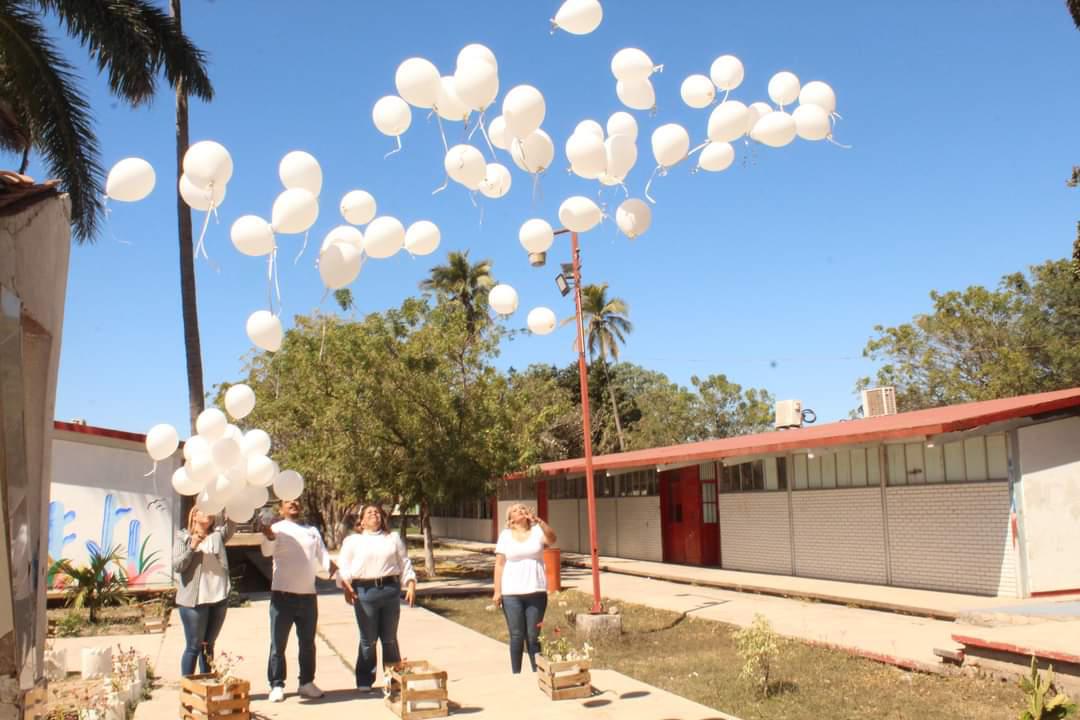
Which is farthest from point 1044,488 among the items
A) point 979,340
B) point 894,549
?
point 979,340

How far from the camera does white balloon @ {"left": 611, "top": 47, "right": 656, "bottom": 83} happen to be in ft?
17.0

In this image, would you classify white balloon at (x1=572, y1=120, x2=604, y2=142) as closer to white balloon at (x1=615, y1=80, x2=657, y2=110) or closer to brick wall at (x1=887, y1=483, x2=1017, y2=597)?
white balloon at (x1=615, y1=80, x2=657, y2=110)

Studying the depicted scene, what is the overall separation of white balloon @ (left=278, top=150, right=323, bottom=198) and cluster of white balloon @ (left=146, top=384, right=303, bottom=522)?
73.0 inches

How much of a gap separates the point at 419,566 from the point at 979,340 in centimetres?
2075

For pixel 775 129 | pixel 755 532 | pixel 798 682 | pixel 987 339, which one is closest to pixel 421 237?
pixel 775 129

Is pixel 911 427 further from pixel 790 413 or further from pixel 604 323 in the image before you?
pixel 604 323

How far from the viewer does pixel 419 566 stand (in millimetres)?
25328

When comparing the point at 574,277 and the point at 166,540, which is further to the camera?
the point at 166,540

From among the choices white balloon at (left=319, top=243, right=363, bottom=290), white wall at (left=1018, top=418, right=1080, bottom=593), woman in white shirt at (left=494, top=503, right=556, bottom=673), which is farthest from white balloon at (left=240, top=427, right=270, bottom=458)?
white wall at (left=1018, top=418, right=1080, bottom=593)


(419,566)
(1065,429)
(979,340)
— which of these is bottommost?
(419,566)

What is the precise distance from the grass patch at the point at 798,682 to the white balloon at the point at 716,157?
4194 millimetres

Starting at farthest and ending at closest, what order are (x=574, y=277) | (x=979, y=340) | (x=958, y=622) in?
(x=979, y=340) < (x=574, y=277) < (x=958, y=622)

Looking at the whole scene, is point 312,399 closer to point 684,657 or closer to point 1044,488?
point 684,657

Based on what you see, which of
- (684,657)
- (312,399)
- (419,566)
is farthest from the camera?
(419,566)
